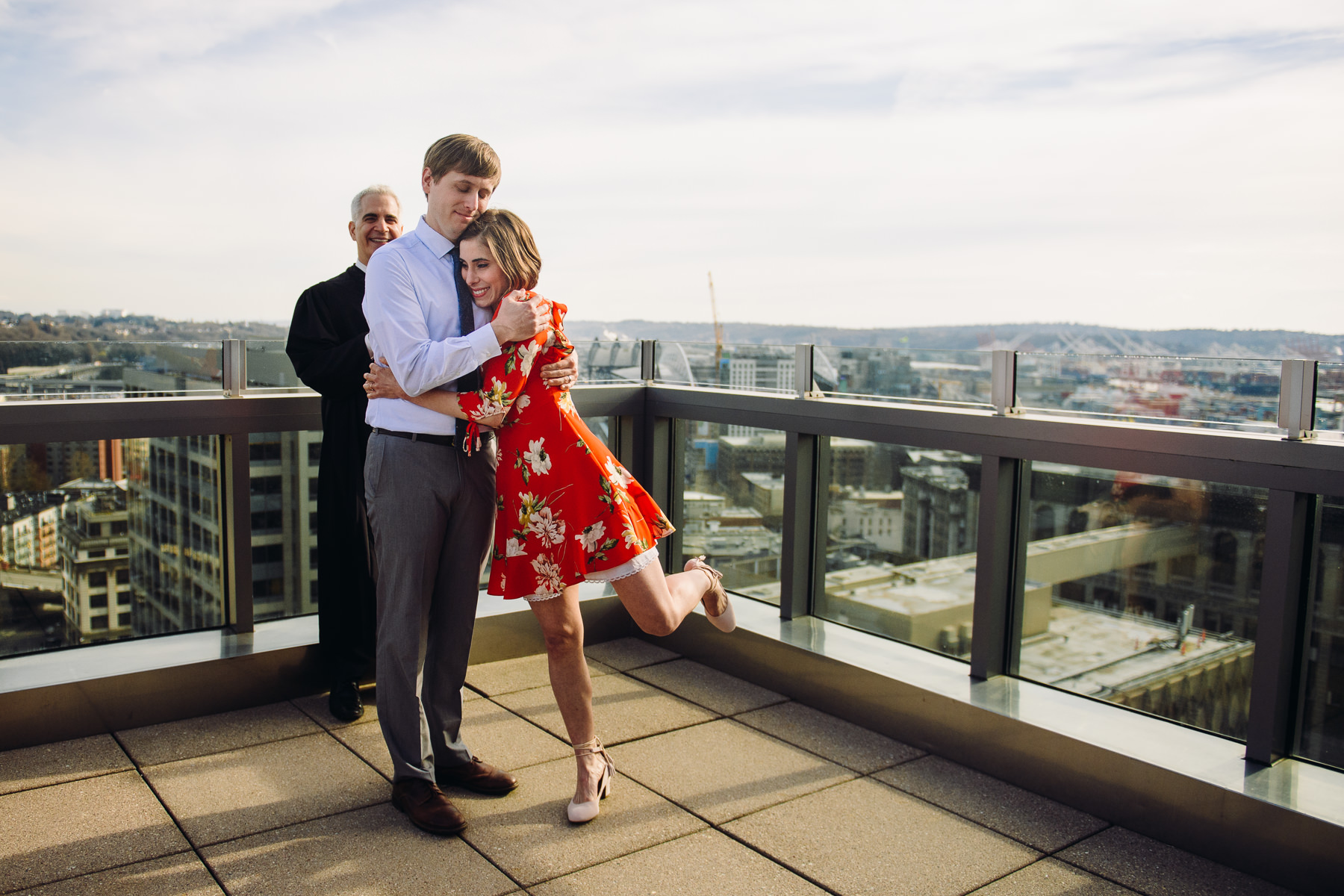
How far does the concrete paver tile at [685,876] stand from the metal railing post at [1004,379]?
1.60 metres

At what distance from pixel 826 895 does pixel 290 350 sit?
92.8 inches

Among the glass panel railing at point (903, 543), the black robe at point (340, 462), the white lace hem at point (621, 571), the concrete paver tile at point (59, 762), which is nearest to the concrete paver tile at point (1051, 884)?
the glass panel railing at point (903, 543)

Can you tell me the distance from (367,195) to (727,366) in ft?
5.47

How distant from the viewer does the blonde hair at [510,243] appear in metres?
2.32

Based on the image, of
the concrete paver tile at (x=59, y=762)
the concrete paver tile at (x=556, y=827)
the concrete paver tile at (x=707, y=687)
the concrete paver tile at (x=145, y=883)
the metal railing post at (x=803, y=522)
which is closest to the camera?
the concrete paver tile at (x=145, y=883)

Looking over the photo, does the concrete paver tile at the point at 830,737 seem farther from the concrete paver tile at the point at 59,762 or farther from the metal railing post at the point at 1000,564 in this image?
the concrete paver tile at the point at 59,762

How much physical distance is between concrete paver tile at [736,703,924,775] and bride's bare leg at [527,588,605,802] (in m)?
0.82

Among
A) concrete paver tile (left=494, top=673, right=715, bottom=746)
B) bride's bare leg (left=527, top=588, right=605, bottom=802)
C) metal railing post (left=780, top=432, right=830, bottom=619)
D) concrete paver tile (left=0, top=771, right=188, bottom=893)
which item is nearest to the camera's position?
concrete paver tile (left=0, top=771, right=188, bottom=893)

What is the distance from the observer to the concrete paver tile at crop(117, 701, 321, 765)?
286 cm

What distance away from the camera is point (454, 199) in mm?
2391

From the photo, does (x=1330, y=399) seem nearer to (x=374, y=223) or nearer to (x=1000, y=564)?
(x=1000, y=564)

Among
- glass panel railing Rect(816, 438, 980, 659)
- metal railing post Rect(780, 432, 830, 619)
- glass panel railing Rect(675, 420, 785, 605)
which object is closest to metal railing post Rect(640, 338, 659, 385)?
glass panel railing Rect(675, 420, 785, 605)

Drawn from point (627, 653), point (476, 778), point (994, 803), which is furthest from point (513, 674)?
point (994, 803)

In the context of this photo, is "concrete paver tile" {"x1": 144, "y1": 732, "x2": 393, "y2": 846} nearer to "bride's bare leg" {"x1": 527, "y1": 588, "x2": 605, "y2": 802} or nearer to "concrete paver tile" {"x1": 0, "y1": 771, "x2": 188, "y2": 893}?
"concrete paver tile" {"x1": 0, "y1": 771, "x2": 188, "y2": 893}
